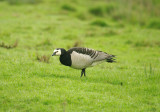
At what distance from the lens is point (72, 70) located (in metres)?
12.2

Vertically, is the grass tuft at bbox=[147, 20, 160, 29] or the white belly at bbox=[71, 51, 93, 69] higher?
the grass tuft at bbox=[147, 20, 160, 29]

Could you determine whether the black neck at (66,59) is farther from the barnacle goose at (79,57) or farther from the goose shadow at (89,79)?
the goose shadow at (89,79)

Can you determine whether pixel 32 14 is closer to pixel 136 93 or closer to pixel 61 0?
pixel 61 0

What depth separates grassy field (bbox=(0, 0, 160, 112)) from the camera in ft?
26.5

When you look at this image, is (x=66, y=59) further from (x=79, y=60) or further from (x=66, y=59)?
(x=79, y=60)

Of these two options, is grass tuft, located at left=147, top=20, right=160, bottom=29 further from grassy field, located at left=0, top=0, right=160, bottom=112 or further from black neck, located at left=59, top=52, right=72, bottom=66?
black neck, located at left=59, top=52, right=72, bottom=66

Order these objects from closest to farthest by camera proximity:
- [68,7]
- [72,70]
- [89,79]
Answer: [89,79]
[72,70]
[68,7]

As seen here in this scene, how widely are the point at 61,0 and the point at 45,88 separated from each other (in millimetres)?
32981

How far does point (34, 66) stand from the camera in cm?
1146

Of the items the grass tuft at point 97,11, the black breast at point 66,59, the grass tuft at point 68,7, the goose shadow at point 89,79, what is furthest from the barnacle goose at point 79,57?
the grass tuft at point 68,7

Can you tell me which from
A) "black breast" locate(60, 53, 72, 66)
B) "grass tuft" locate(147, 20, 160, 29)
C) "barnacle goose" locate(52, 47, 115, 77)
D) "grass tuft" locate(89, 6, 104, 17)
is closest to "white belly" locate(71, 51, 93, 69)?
"barnacle goose" locate(52, 47, 115, 77)

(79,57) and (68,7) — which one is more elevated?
(68,7)

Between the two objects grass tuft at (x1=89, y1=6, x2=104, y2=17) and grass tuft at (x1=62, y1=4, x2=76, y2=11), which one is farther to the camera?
grass tuft at (x1=62, y1=4, x2=76, y2=11)

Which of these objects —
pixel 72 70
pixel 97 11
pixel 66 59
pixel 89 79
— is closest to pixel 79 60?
pixel 66 59
